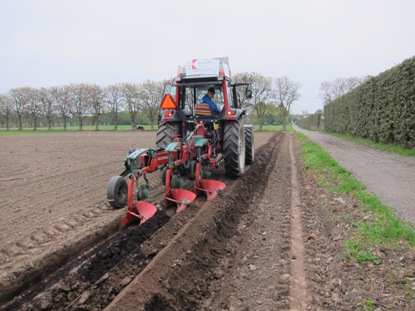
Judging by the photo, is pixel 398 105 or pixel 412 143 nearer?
pixel 412 143

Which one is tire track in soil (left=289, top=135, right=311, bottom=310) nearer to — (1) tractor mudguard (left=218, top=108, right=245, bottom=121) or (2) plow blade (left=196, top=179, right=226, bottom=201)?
(2) plow blade (left=196, top=179, right=226, bottom=201)

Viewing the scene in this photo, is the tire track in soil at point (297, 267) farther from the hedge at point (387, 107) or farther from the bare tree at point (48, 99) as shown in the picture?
the bare tree at point (48, 99)

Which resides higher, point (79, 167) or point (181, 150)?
point (181, 150)

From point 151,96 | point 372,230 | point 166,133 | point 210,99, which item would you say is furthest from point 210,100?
point 151,96

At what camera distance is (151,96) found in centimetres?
4931

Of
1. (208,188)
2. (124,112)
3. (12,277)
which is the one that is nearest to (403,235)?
(208,188)

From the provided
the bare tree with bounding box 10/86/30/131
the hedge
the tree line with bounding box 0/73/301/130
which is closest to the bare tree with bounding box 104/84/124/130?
the tree line with bounding box 0/73/301/130

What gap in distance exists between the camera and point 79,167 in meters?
9.03

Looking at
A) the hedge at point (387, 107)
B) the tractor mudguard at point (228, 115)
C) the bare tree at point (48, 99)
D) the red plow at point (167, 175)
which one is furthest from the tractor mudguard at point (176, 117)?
the bare tree at point (48, 99)

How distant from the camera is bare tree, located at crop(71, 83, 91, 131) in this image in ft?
167

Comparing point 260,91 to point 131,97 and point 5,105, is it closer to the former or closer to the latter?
point 131,97

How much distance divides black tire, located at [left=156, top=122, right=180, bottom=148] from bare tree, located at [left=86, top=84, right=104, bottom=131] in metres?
46.7

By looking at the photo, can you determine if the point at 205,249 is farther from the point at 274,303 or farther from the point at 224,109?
the point at 224,109

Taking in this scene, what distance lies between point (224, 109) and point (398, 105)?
314 inches
